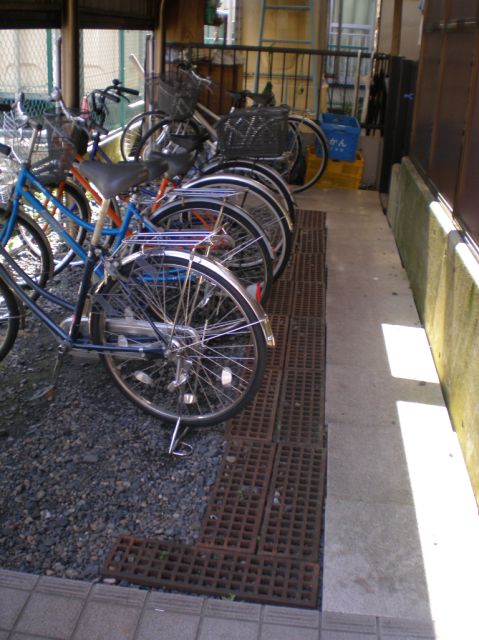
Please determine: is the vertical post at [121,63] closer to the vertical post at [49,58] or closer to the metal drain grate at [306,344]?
the vertical post at [49,58]

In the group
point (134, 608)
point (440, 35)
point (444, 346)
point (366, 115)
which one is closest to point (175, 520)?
point (134, 608)

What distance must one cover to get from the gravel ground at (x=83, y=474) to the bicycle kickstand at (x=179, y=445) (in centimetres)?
3

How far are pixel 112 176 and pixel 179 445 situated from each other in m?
1.32

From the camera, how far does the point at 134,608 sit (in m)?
2.63

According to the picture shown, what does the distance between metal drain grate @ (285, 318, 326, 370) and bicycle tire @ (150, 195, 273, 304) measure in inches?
12.5

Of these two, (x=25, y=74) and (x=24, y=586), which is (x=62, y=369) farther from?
(x=25, y=74)

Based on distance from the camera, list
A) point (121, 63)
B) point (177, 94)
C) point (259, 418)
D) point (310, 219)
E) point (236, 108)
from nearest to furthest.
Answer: point (259, 418), point (177, 94), point (310, 219), point (236, 108), point (121, 63)

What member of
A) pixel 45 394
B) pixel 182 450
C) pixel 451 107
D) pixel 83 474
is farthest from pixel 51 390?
Answer: pixel 451 107

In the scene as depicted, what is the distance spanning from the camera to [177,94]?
7426 mm

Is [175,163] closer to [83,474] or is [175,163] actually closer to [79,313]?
[79,313]

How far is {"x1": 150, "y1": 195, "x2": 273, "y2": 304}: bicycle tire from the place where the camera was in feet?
14.4

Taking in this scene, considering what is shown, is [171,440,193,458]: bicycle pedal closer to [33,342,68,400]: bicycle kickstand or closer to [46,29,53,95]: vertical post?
[33,342,68,400]: bicycle kickstand

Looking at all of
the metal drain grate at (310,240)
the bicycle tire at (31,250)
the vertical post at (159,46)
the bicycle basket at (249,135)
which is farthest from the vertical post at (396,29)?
the bicycle tire at (31,250)

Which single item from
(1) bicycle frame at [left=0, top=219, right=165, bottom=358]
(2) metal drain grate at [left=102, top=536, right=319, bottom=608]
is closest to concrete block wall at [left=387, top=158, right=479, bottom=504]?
(2) metal drain grate at [left=102, top=536, right=319, bottom=608]
